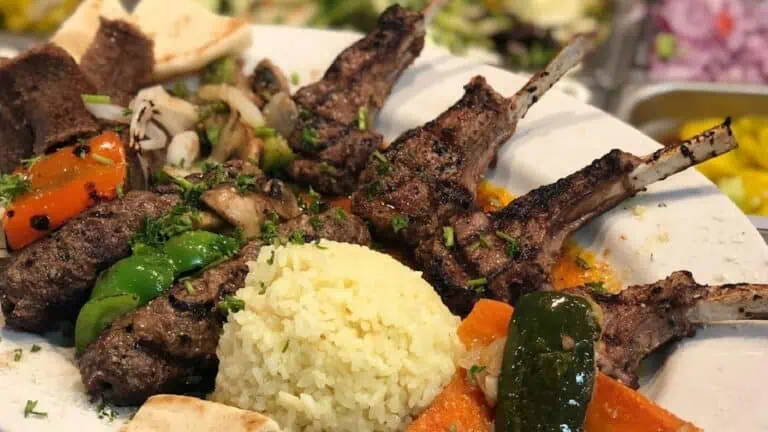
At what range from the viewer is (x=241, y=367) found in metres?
3.00

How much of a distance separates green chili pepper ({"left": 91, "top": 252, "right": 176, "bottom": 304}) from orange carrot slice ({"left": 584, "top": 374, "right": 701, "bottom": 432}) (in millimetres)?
1784

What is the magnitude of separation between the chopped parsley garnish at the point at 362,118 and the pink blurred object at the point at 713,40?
112 inches

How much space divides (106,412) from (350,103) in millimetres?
2098

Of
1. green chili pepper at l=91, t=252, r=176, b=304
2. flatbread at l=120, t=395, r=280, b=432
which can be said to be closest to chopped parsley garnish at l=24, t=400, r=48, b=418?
flatbread at l=120, t=395, r=280, b=432

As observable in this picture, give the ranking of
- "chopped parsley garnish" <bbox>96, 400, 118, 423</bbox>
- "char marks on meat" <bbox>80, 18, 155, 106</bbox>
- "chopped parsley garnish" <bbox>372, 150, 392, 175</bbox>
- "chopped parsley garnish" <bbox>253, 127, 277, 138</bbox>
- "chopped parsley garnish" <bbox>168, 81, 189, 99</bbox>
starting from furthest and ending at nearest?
"chopped parsley garnish" <bbox>168, 81, 189, 99</bbox>
"char marks on meat" <bbox>80, 18, 155, 106</bbox>
"chopped parsley garnish" <bbox>253, 127, 277, 138</bbox>
"chopped parsley garnish" <bbox>372, 150, 392, 175</bbox>
"chopped parsley garnish" <bbox>96, 400, 118, 423</bbox>

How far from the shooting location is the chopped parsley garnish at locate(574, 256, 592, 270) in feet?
12.4

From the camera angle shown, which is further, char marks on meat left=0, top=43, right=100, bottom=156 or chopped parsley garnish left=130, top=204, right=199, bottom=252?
char marks on meat left=0, top=43, right=100, bottom=156

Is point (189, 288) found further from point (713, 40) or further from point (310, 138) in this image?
point (713, 40)

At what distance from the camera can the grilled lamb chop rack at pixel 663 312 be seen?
3064 mm

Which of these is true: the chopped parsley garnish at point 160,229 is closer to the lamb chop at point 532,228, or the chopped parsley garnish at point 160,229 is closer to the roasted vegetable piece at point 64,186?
the roasted vegetable piece at point 64,186

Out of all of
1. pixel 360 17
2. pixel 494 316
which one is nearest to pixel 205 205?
pixel 494 316

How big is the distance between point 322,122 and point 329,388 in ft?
5.85

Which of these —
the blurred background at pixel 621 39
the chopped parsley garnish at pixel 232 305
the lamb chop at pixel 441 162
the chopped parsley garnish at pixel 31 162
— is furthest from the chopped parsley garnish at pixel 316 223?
the blurred background at pixel 621 39

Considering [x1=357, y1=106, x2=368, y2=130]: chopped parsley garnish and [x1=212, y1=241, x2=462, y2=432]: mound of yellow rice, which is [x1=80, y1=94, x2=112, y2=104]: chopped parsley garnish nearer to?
[x1=357, y1=106, x2=368, y2=130]: chopped parsley garnish
